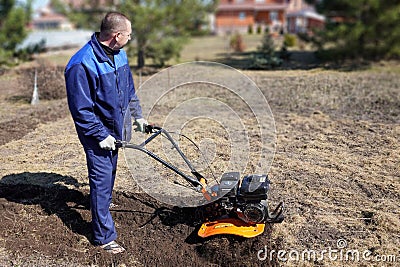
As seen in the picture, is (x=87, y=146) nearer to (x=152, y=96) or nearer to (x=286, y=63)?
(x=152, y=96)

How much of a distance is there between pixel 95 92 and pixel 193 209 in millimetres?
1624

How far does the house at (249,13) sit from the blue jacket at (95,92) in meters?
43.7

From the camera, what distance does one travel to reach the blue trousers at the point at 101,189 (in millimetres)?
3873

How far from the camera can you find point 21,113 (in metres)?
9.52

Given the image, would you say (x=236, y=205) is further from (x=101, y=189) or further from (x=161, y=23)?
(x=161, y=23)

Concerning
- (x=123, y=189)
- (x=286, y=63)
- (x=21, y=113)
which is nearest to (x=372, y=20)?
(x=286, y=63)

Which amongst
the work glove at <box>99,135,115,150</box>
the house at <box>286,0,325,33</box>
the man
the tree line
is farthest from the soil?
the house at <box>286,0,325,33</box>

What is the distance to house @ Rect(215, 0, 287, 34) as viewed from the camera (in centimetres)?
4716

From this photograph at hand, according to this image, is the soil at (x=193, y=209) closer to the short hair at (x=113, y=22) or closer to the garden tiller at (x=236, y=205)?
the garden tiller at (x=236, y=205)

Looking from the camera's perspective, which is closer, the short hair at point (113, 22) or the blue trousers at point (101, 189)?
the short hair at point (113, 22)

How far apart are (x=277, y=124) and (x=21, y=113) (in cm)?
529
